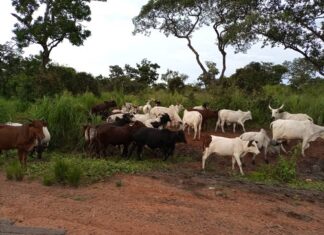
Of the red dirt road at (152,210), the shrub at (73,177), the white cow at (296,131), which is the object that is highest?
the white cow at (296,131)

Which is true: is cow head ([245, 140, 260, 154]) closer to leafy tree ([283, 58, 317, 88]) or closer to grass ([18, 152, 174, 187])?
grass ([18, 152, 174, 187])

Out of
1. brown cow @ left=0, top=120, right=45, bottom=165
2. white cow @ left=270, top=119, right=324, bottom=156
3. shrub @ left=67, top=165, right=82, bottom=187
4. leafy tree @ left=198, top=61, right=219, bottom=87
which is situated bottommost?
shrub @ left=67, top=165, right=82, bottom=187

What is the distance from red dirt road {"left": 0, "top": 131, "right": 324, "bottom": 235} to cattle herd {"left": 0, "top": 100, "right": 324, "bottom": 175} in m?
1.35

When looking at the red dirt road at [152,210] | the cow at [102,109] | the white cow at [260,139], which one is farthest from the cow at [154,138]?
the cow at [102,109]

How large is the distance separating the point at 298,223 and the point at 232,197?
155cm

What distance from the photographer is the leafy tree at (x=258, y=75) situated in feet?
110

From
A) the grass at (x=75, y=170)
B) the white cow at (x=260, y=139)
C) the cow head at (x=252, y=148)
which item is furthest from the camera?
the white cow at (x=260, y=139)

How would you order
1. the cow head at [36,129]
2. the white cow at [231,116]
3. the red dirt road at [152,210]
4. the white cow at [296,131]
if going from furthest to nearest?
the white cow at [231,116], the white cow at [296,131], the cow head at [36,129], the red dirt road at [152,210]

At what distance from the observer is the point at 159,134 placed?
1443 cm

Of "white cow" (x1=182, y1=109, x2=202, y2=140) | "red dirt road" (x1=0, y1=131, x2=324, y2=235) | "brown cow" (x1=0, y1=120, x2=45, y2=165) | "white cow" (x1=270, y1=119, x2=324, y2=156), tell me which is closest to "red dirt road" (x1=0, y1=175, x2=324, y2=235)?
"red dirt road" (x1=0, y1=131, x2=324, y2=235)

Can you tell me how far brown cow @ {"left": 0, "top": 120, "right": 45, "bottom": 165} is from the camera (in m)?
12.4

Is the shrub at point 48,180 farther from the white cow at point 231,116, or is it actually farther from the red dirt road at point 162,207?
the white cow at point 231,116

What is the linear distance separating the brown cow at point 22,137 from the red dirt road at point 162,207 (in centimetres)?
103

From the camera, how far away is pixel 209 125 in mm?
20828
